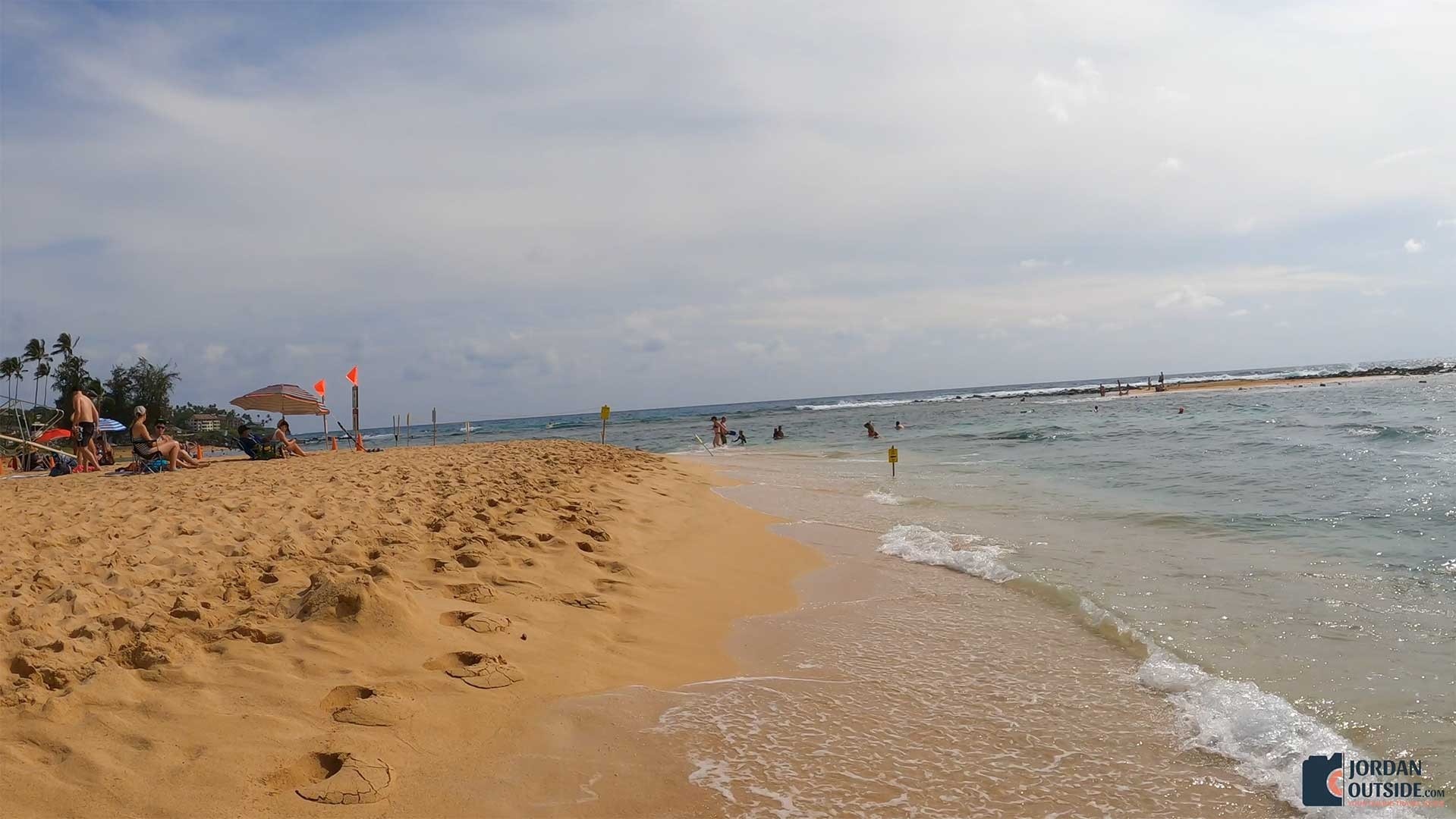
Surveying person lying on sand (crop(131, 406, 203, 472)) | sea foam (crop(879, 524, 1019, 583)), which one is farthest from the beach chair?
sea foam (crop(879, 524, 1019, 583))

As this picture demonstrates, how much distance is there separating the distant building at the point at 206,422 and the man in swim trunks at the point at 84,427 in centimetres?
2898

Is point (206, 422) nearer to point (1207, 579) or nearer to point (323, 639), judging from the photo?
point (323, 639)

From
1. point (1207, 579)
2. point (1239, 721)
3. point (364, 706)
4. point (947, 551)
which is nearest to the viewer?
point (364, 706)

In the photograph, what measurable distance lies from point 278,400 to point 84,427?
6.10 m

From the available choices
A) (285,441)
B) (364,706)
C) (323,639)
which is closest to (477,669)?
(364,706)

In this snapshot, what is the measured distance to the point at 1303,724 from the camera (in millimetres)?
3859

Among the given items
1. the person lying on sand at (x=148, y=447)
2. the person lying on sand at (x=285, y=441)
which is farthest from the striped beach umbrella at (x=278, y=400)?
the person lying on sand at (x=148, y=447)

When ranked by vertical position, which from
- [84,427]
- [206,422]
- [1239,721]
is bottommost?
[1239,721]

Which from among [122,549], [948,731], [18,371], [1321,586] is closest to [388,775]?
[948,731]

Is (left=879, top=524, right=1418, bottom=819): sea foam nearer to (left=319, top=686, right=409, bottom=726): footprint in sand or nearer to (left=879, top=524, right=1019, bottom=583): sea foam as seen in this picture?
(left=879, top=524, right=1019, bottom=583): sea foam

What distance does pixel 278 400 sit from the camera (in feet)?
68.4

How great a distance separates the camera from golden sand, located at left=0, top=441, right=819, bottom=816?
9.61 ft

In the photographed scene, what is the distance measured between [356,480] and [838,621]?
24.1 ft

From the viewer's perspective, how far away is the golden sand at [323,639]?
2930mm
